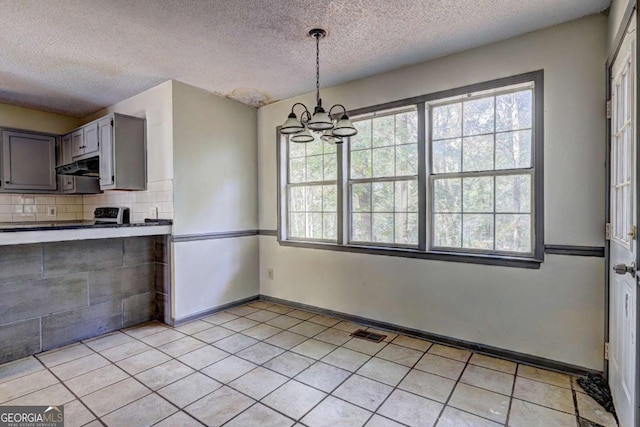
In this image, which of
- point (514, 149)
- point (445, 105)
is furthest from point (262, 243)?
point (514, 149)

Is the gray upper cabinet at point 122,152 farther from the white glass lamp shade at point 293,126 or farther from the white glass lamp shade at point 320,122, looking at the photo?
the white glass lamp shade at point 320,122

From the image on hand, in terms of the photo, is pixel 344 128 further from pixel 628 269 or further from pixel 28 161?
pixel 28 161

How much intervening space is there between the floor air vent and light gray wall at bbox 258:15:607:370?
206mm

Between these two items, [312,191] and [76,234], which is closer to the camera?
[76,234]

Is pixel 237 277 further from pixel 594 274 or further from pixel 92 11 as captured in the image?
pixel 594 274

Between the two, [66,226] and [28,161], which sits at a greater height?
[28,161]

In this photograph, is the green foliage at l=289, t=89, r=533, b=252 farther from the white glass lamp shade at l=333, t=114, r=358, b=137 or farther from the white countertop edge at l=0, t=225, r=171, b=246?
the white countertop edge at l=0, t=225, r=171, b=246

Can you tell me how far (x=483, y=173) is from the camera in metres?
2.77

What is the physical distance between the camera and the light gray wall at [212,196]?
11.6ft

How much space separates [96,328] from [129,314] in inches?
12.4

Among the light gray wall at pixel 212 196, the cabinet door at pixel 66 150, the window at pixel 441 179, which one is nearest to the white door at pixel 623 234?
the window at pixel 441 179

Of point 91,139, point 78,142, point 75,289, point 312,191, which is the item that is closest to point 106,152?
point 91,139

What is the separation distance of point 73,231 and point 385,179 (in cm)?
285

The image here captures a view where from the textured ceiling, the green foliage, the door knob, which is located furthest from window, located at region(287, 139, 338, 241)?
the door knob
